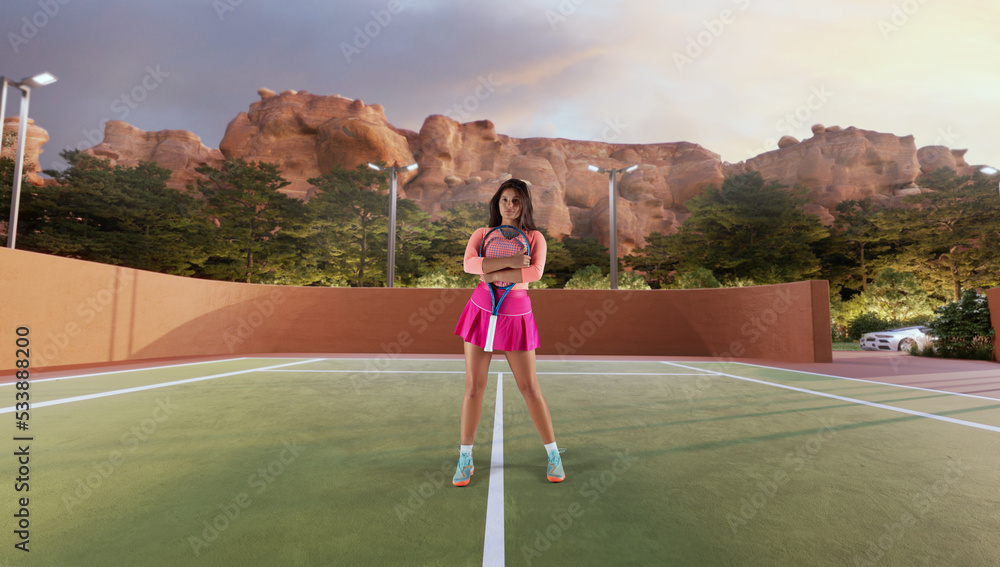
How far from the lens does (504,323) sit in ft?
8.74

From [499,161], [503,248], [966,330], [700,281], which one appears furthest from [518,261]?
[499,161]

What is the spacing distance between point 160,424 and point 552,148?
66.0m

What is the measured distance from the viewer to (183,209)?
91.8 ft

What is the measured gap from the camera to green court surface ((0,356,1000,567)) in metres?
1.95

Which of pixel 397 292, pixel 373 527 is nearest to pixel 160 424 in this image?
pixel 373 527

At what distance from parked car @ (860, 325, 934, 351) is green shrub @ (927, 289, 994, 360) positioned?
125cm

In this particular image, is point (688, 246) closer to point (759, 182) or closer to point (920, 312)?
point (759, 182)

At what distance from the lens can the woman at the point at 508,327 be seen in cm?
264

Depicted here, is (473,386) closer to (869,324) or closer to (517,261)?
(517,261)

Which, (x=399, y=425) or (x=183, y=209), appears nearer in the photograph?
(x=399, y=425)

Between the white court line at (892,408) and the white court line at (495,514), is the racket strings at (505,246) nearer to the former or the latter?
Result: the white court line at (495,514)

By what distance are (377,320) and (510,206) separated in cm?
1222

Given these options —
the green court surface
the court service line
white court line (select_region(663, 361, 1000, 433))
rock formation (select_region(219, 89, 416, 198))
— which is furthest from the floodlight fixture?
rock formation (select_region(219, 89, 416, 198))

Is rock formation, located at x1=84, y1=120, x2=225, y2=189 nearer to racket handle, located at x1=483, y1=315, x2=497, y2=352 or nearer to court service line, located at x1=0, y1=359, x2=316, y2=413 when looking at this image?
court service line, located at x1=0, y1=359, x2=316, y2=413
